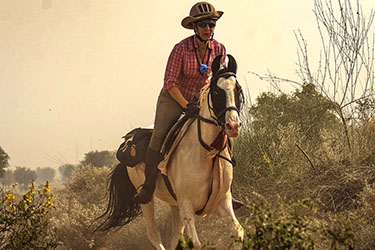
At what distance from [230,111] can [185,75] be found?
1.52 metres

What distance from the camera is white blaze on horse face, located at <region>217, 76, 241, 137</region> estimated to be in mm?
4078

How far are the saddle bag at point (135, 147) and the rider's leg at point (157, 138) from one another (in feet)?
1.99

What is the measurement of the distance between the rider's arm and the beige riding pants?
12.9 inches

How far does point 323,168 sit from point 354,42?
247 centimetres

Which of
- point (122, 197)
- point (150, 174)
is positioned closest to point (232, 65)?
point (150, 174)

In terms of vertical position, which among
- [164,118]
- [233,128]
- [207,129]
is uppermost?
[164,118]

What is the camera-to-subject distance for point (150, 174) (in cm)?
558

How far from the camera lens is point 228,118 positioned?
13.5 ft

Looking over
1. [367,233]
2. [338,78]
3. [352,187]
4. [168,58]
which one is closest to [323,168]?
[352,187]

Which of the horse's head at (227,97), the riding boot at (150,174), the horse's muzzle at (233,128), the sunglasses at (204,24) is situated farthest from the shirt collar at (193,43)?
the horse's muzzle at (233,128)

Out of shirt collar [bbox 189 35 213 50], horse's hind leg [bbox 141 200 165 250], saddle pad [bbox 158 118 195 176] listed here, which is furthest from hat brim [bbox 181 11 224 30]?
horse's hind leg [bbox 141 200 165 250]

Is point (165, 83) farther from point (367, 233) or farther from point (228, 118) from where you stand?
point (367, 233)

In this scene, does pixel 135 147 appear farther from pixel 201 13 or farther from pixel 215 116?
pixel 201 13

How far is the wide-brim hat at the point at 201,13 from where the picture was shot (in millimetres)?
5176
